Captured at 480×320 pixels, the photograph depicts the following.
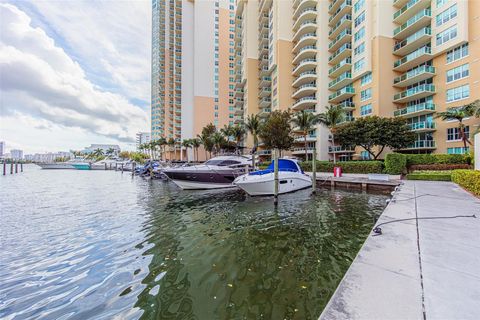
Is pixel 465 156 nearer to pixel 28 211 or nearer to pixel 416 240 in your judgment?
pixel 416 240

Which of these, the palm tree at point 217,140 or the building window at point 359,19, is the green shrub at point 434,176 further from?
the palm tree at point 217,140

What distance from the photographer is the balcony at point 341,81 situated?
123 ft

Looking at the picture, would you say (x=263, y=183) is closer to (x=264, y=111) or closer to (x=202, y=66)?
(x=264, y=111)

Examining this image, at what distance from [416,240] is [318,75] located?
139ft

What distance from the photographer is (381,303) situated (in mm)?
2793

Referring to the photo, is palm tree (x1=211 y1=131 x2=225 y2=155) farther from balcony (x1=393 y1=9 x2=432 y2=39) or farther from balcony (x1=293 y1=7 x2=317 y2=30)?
balcony (x1=393 y1=9 x2=432 y2=39)

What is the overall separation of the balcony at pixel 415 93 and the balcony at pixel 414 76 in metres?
1.25

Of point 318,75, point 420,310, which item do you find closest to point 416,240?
point 420,310

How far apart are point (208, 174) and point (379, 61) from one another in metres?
31.7

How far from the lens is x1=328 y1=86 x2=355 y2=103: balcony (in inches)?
1469

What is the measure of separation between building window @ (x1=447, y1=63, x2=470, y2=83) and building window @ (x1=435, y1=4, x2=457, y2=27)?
21.2ft

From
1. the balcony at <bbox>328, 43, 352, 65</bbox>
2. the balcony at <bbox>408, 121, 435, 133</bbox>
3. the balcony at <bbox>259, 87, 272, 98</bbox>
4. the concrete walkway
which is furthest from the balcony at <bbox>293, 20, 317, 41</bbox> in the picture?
the concrete walkway

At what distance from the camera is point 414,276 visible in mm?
3414

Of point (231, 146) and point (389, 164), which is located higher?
point (231, 146)
